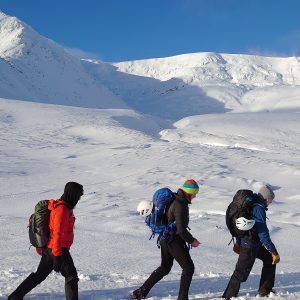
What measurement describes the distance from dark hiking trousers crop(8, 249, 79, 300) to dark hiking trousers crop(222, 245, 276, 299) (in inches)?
64.0

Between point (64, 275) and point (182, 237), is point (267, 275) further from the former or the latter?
point (64, 275)

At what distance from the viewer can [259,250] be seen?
491 cm

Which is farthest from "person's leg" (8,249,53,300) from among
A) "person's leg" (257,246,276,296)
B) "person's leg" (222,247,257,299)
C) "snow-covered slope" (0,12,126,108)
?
"snow-covered slope" (0,12,126,108)

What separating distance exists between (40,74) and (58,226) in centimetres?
16178

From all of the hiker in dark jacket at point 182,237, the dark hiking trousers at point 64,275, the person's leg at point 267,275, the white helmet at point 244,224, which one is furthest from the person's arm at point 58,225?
the person's leg at point 267,275

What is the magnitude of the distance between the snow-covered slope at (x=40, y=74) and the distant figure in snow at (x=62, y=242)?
115m

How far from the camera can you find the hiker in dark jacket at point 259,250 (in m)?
4.73

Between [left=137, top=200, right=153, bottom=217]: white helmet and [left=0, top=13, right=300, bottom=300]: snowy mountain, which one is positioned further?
[left=0, top=13, right=300, bottom=300]: snowy mountain

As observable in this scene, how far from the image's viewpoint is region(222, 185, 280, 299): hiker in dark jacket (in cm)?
473

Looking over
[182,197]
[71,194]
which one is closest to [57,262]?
[71,194]

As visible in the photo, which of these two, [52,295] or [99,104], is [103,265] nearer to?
[52,295]

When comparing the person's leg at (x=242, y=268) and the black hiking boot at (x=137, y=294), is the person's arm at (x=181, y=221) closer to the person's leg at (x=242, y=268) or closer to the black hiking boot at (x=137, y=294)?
the person's leg at (x=242, y=268)

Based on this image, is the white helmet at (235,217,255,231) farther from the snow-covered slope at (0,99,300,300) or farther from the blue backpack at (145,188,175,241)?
the snow-covered slope at (0,99,300,300)

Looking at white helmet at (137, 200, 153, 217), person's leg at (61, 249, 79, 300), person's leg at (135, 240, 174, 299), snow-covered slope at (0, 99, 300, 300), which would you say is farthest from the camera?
snow-covered slope at (0, 99, 300, 300)
